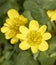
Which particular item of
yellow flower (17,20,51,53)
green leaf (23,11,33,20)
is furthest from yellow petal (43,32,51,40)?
green leaf (23,11,33,20)

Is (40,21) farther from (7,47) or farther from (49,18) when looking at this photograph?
(7,47)

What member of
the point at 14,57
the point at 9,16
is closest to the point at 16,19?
the point at 9,16

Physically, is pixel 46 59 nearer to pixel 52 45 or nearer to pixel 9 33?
pixel 52 45

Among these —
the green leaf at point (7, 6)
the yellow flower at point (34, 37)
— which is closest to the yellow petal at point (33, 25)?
the yellow flower at point (34, 37)

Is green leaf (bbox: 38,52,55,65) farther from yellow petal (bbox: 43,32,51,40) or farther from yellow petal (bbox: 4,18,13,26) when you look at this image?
yellow petal (bbox: 4,18,13,26)

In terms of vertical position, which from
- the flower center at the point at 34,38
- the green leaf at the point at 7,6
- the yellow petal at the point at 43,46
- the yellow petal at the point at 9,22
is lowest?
the yellow petal at the point at 43,46

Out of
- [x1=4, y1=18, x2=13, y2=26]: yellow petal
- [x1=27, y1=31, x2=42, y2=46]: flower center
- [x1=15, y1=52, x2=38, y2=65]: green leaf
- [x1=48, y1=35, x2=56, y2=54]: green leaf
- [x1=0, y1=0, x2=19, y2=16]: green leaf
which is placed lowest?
[x1=15, y1=52, x2=38, y2=65]: green leaf

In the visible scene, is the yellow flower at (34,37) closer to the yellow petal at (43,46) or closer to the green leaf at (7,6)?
the yellow petal at (43,46)
